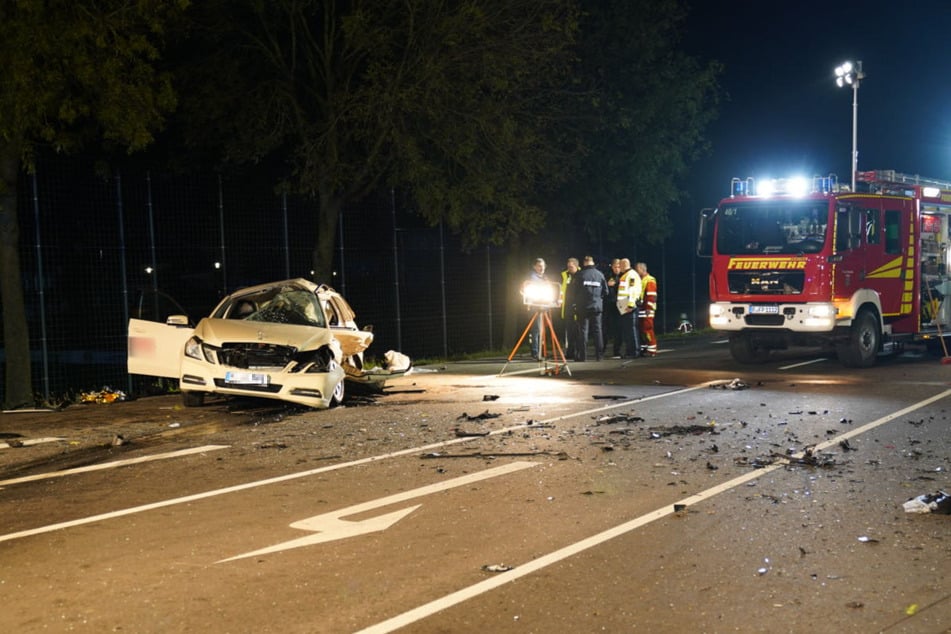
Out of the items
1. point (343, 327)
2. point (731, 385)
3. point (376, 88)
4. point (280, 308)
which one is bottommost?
point (731, 385)

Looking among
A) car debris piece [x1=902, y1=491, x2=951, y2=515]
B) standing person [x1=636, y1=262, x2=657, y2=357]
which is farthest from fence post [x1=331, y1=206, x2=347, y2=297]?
car debris piece [x1=902, y1=491, x2=951, y2=515]

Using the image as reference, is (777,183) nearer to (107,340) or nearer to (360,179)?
(360,179)

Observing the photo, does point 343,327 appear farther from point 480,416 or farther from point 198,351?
point 480,416

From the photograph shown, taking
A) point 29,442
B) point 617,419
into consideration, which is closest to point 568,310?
point 617,419

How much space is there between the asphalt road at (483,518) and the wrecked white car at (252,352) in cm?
46

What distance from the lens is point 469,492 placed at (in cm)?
858

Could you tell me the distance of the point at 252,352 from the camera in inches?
532

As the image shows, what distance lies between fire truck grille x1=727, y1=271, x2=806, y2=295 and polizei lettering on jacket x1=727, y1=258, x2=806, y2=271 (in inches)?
3.0

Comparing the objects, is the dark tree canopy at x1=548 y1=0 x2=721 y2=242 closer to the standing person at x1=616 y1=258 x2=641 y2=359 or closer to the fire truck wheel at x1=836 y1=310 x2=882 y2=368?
the standing person at x1=616 y1=258 x2=641 y2=359

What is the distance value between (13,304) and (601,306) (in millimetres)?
11166

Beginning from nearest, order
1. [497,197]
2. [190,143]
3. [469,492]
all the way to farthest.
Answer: [469,492], [190,143], [497,197]

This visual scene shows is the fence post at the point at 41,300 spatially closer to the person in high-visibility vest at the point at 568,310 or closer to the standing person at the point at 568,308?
the standing person at the point at 568,308

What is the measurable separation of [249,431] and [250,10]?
869 centimetres

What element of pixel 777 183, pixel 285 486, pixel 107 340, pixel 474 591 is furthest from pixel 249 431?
pixel 777 183
